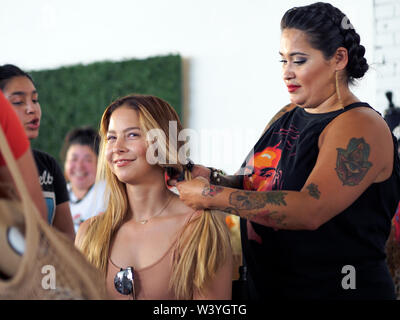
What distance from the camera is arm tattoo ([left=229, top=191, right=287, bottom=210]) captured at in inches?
58.6

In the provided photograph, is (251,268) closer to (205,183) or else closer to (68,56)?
(205,183)

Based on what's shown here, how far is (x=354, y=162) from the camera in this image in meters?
1.49

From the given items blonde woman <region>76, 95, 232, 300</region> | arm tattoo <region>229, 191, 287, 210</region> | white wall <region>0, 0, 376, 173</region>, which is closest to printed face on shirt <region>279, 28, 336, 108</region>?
arm tattoo <region>229, 191, 287, 210</region>

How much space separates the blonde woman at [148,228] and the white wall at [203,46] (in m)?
2.93

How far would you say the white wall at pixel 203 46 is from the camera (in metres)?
5.16

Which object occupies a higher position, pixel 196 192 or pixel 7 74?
pixel 7 74

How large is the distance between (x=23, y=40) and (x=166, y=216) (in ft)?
18.6

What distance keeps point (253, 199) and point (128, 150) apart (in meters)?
0.55

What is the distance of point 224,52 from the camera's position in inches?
214

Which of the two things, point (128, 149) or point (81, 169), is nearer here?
point (128, 149)

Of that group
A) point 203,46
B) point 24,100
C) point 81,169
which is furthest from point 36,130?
point 203,46

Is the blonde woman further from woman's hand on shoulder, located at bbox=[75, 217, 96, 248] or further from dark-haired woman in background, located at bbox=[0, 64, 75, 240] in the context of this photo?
dark-haired woman in background, located at bbox=[0, 64, 75, 240]

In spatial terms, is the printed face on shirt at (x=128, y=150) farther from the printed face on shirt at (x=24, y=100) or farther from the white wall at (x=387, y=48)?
the white wall at (x=387, y=48)

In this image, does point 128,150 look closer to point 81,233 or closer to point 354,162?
point 81,233
